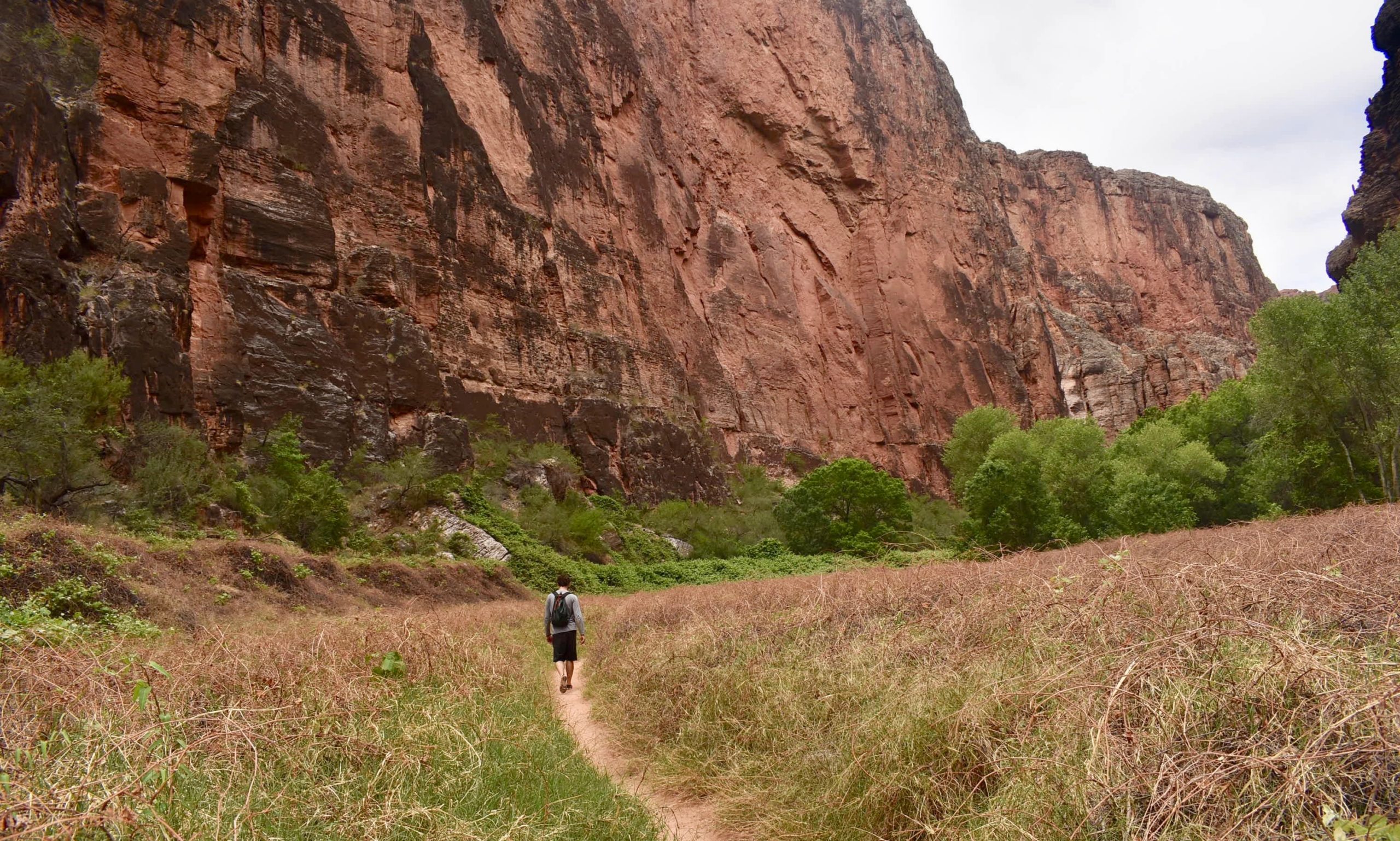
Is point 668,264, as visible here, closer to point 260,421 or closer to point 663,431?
point 663,431

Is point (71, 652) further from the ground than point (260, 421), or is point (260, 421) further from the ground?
point (260, 421)

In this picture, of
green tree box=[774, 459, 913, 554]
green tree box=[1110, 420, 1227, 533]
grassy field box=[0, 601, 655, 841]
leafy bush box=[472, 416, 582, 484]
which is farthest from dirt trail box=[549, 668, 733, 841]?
green tree box=[774, 459, 913, 554]

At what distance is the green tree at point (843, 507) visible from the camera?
33500 mm

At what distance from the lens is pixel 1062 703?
3.81 meters

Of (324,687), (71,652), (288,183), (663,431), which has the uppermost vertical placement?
(288,183)

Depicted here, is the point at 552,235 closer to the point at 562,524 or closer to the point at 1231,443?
the point at 562,524

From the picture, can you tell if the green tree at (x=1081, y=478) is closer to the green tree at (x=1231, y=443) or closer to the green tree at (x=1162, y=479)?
the green tree at (x=1162, y=479)

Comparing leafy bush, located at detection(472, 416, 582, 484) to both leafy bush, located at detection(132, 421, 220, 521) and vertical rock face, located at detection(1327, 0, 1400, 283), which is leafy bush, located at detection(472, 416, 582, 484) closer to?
leafy bush, located at detection(132, 421, 220, 521)

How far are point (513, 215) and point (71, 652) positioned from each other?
112 feet

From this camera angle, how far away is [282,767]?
168 inches

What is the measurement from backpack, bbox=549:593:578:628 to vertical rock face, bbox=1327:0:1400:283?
40.4 m

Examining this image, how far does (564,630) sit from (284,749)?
18.4 feet

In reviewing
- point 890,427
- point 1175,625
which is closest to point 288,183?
point 1175,625

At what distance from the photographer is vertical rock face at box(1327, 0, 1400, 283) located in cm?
3641
